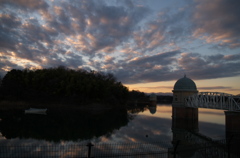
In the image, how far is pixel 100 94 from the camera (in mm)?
76938

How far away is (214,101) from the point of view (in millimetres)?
35750

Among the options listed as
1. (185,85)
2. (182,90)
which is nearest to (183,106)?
(182,90)

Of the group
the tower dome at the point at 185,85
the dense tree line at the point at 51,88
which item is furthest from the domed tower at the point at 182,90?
the dense tree line at the point at 51,88

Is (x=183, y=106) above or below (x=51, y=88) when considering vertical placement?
below

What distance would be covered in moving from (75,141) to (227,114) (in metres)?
23.8

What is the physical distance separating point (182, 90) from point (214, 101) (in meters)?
9.69

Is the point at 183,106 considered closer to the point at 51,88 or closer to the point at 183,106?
Answer: the point at 183,106

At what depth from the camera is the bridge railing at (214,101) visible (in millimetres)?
31172

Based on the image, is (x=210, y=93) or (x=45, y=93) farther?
(x=45, y=93)

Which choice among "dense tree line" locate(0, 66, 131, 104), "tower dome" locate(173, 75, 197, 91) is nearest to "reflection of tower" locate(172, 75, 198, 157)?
"tower dome" locate(173, 75, 197, 91)

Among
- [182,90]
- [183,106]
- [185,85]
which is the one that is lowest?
[183,106]

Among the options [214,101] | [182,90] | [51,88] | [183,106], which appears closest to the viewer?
[214,101]

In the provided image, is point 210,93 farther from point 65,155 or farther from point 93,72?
point 93,72

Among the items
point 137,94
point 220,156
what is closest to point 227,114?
point 220,156
